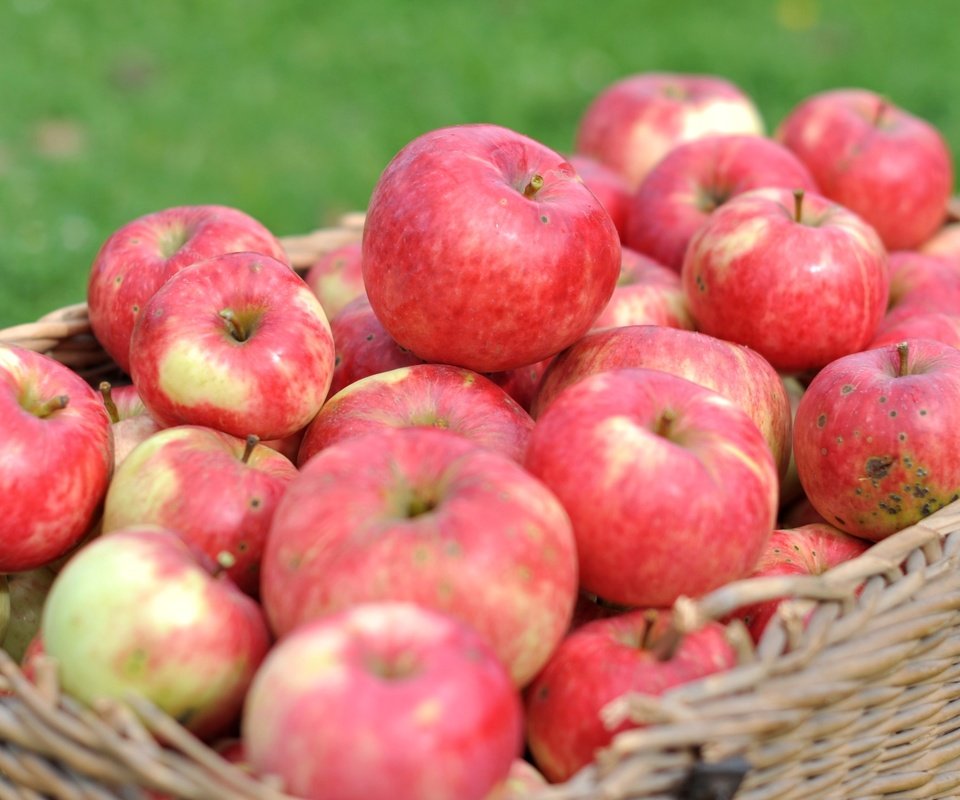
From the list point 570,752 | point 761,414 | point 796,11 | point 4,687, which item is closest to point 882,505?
point 761,414

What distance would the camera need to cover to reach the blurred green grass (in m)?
3.83

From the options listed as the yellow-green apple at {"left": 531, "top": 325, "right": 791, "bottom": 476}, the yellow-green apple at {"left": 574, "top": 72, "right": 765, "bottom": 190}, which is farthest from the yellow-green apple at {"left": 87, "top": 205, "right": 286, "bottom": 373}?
the yellow-green apple at {"left": 574, "top": 72, "right": 765, "bottom": 190}

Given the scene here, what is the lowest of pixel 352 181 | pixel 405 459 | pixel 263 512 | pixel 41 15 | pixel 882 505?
pixel 352 181

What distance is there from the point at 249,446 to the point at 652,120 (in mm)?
1647

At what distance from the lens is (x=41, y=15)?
14.8 feet

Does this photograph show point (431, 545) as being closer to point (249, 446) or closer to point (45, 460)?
point (249, 446)

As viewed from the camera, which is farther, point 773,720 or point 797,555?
point 797,555

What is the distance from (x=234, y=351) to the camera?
1.48 metres

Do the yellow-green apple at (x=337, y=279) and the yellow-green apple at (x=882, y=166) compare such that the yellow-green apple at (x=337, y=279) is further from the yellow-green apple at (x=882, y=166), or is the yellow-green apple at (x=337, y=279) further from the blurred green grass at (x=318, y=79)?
the blurred green grass at (x=318, y=79)

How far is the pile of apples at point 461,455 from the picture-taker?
3.61 feet

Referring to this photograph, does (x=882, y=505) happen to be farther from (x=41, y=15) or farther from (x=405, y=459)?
(x=41, y=15)

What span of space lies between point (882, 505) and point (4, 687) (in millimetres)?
1103

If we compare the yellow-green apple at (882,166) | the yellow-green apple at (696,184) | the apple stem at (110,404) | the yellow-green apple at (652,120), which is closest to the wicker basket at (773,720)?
the apple stem at (110,404)

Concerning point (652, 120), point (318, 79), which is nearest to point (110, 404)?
point (652, 120)
